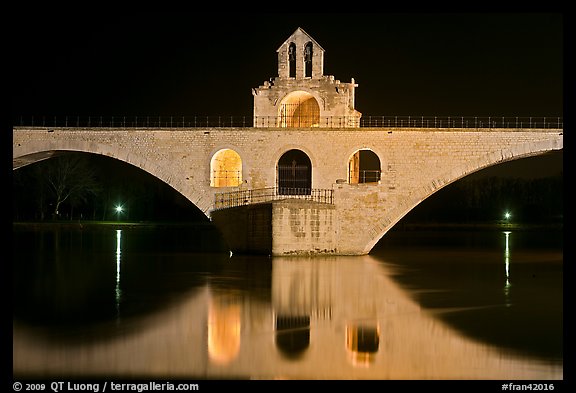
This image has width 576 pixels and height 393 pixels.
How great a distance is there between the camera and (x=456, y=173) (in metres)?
25.9

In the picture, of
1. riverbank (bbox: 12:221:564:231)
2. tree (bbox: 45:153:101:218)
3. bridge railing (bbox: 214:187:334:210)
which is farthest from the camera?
tree (bbox: 45:153:101:218)

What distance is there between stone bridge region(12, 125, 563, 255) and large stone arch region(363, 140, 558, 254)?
3cm

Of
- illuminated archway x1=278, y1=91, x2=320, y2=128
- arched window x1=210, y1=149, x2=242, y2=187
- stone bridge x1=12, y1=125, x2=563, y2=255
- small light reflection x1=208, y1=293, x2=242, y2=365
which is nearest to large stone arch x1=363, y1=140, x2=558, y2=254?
stone bridge x1=12, y1=125, x2=563, y2=255

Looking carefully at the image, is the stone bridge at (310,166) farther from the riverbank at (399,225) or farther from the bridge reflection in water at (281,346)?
the riverbank at (399,225)

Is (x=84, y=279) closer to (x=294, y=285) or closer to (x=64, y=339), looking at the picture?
(x=294, y=285)

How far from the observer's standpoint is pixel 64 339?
1211cm

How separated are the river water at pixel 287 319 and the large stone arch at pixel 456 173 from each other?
1416mm

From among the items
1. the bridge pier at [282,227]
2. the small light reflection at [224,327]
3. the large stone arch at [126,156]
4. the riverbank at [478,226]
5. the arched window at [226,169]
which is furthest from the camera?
the riverbank at [478,226]

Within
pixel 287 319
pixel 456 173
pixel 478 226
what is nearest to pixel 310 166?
pixel 456 173

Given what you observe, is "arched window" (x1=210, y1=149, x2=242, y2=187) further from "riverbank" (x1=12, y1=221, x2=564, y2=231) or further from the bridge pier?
"riverbank" (x1=12, y1=221, x2=564, y2=231)

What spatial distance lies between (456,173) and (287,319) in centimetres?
1322

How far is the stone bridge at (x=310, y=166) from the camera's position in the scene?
25.6 m

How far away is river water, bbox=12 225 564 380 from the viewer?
1060cm

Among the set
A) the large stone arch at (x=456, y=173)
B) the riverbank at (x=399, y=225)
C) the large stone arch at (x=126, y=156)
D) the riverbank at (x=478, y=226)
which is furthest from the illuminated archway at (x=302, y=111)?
the riverbank at (x=478, y=226)
